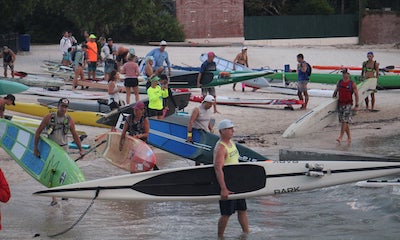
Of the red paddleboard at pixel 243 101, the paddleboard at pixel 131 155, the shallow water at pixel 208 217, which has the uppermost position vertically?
the paddleboard at pixel 131 155

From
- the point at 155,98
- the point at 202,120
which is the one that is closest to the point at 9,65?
the point at 155,98

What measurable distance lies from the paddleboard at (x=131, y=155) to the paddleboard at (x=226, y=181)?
209cm

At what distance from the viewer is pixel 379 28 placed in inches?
2221

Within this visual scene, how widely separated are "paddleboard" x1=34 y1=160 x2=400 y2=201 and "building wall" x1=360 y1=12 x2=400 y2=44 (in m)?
45.4

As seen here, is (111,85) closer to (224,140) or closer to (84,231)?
(84,231)

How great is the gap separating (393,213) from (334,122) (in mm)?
8591

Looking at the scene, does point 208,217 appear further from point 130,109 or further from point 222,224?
point 130,109

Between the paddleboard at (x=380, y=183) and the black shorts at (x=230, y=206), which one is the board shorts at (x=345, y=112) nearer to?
the paddleboard at (x=380, y=183)

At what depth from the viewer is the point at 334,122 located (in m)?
21.7

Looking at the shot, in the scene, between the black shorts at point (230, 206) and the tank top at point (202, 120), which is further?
the tank top at point (202, 120)

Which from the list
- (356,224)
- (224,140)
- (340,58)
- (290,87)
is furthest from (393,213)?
(340,58)

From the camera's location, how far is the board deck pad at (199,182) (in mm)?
11188

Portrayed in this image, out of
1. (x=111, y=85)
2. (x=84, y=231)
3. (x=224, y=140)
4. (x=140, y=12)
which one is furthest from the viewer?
(x=140, y=12)

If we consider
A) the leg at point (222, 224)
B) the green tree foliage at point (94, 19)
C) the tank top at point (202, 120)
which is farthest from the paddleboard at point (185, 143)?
the green tree foliage at point (94, 19)
